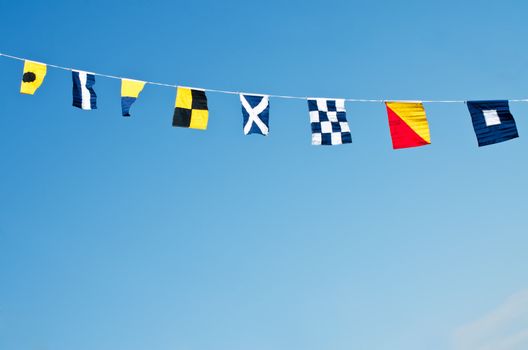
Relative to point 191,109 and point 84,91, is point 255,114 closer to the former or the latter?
point 191,109

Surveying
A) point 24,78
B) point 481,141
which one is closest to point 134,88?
point 24,78

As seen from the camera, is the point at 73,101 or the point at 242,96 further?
the point at 242,96

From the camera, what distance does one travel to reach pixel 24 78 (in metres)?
12.5

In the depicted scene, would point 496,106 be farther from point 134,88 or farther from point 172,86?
point 134,88

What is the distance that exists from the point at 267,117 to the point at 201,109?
62.6 inches

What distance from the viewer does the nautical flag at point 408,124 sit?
44.0 ft

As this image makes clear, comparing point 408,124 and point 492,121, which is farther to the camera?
point 408,124

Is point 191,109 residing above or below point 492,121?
above

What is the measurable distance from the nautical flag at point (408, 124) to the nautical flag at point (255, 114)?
114 inches

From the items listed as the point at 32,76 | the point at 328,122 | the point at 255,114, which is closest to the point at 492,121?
the point at 328,122

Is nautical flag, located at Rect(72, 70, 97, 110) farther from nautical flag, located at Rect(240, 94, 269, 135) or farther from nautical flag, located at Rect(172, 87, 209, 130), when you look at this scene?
nautical flag, located at Rect(240, 94, 269, 135)

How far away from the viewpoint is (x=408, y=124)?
44.3ft

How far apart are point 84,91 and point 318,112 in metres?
5.41

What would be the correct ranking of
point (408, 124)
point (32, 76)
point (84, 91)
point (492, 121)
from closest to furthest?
point (32, 76)
point (84, 91)
point (492, 121)
point (408, 124)
